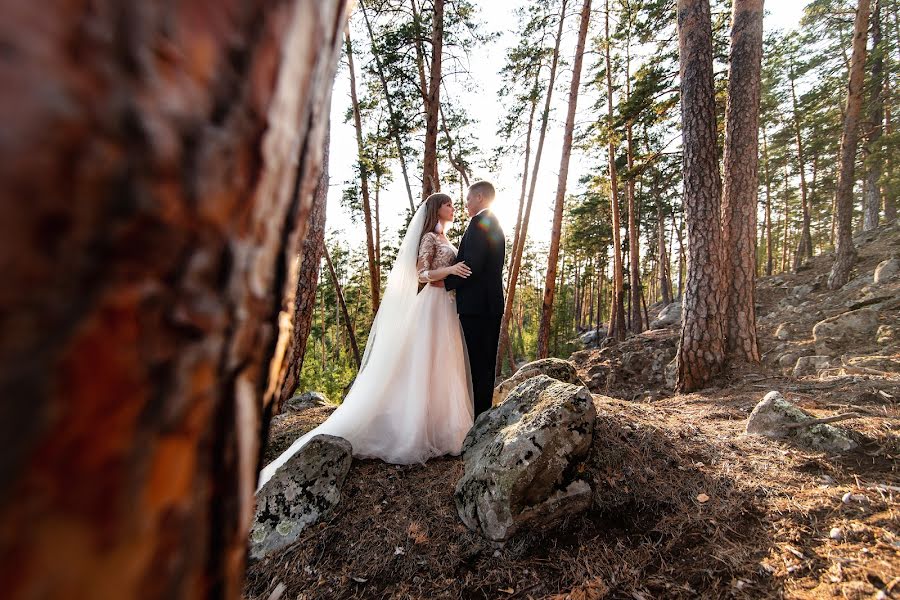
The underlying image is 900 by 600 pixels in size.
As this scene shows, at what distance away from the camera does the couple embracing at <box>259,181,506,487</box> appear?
320 cm

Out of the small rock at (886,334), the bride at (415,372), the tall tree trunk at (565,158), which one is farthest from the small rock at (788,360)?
the bride at (415,372)

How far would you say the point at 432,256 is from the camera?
365 centimetres

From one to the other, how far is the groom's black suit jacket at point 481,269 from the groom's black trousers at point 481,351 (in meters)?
0.10

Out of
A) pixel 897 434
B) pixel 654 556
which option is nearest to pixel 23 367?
pixel 654 556

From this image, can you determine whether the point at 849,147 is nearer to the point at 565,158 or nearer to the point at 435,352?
the point at 565,158

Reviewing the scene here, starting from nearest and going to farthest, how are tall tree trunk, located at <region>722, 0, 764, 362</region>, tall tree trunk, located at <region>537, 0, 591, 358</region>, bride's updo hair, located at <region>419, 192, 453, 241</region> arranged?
bride's updo hair, located at <region>419, 192, 453, 241</region> < tall tree trunk, located at <region>722, 0, 764, 362</region> < tall tree trunk, located at <region>537, 0, 591, 358</region>

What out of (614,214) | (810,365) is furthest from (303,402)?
(614,214)

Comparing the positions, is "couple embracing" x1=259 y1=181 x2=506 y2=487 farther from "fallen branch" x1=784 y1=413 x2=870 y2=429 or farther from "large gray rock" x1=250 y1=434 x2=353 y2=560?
"fallen branch" x1=784 y1=413 x2=870 y2=429

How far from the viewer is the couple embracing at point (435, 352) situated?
10.5ft

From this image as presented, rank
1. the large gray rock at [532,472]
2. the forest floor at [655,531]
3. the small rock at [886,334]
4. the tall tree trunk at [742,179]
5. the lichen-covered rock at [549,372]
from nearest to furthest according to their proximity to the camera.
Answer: the forest floor at [655,531], the large gray rock at [532,472], the lichen-covered rock at [549,372], the tall tree trunk at [742,179], the small rock at [886,334]

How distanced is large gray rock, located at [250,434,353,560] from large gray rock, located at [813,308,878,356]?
655 cm

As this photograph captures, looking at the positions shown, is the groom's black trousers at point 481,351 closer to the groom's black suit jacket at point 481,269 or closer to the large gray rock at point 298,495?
the groom's black suit jacket at point 481,269

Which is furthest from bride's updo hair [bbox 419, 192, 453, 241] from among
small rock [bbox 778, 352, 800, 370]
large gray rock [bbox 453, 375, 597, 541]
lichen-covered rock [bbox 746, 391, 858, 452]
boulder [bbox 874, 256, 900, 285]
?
boulder [bbox 874, 256, 900, 285]

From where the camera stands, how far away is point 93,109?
283 mm
